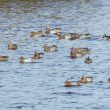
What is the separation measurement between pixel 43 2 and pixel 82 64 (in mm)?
41768

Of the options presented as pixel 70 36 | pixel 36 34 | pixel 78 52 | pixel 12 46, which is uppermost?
pixel 36 34

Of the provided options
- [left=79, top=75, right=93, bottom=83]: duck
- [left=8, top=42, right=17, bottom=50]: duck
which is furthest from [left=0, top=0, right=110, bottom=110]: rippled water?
[left=8, top=42, right=17, bottom=50]: duck

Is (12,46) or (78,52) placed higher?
(12,46)

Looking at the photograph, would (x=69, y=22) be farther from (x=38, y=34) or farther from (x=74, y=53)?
(x=74, y=53)

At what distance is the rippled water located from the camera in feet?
176

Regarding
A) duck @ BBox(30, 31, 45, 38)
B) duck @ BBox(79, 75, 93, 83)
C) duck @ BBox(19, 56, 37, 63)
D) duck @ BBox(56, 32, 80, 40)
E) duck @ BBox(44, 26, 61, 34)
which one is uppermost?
duck @ BBox(44, 26, 61, 34)

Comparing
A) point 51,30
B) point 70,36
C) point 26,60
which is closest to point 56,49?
point 26,60

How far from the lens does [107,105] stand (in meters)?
51.9

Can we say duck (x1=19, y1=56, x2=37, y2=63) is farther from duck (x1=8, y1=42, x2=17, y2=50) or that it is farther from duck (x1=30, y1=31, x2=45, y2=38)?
duck (x1=30, y1=31, x2=45, y2=38)

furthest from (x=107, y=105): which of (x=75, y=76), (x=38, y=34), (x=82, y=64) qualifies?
(x=38, y=34)

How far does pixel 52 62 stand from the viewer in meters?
66.5

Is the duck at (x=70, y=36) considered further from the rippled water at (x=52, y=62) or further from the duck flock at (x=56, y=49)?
the rippled water at (x=52, y=62)

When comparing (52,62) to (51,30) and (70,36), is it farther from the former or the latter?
(51,30)

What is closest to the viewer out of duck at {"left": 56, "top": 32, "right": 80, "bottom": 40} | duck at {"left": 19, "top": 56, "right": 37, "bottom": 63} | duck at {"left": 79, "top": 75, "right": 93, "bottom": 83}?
duck at {"left": 79, "top": 75, "right": 93, "bottom": 83}
